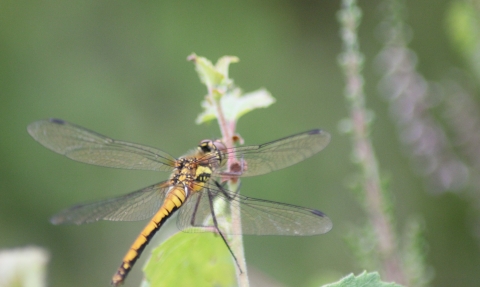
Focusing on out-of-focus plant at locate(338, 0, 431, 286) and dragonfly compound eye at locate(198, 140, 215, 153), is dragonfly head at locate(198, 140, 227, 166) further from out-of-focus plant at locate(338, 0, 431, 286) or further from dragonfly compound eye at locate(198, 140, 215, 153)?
out-of-focus plant at locate(338, 0, 431, 286)

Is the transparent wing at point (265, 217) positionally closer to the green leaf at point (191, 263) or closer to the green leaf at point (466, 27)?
the green leaf at point (191, 263)

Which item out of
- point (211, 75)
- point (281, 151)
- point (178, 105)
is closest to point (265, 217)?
point (281, 151)

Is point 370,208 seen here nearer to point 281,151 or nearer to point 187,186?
point 281,151

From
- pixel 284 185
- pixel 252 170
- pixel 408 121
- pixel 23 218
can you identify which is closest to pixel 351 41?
pixel 252 170

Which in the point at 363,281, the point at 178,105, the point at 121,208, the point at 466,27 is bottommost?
the point at 363,281

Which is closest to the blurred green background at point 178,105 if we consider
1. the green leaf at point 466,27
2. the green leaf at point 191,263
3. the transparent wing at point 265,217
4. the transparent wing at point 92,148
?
the green leaf at point 466,27

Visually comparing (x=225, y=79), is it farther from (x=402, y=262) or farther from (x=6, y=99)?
(x=6, y=99)

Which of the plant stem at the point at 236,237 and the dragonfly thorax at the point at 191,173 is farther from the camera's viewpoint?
the dragonfly thorax at the point at 191,173
